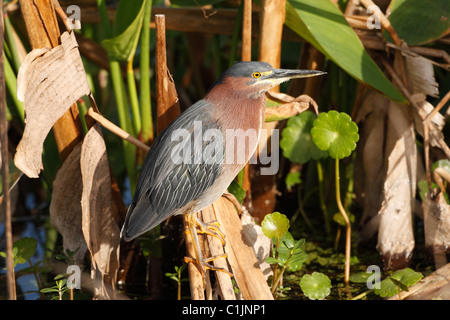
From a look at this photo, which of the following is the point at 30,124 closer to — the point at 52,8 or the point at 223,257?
the point at 52,8

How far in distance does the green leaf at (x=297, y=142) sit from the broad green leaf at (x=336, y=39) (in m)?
0.38

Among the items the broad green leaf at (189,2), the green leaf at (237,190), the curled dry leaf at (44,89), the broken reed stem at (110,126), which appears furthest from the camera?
the broad green leaf at (189,2)

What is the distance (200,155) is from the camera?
2215 mm

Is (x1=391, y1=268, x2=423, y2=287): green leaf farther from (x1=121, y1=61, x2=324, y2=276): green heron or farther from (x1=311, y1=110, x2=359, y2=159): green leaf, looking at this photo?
(x1=121, y1=61, x2=324, y2=276): green heron

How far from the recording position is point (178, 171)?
224 centimetres

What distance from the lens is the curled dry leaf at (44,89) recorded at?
2135mm

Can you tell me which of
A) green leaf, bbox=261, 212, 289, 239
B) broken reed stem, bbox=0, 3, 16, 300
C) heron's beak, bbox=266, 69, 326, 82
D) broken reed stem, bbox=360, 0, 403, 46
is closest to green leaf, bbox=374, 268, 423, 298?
green leaf, bbox=261, 212, 289, 239

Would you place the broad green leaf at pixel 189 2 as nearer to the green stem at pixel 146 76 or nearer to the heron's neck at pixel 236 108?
the green stem at pixel 146 76

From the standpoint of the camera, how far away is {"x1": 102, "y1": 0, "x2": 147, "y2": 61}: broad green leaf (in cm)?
239

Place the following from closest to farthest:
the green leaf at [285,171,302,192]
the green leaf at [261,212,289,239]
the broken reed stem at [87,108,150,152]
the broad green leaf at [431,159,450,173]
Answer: the green leaf at [261,212,289,239]
the broken reed stem at [87,108,150,152]
the broad green leaf at [431,159,450,173]
the green leaf at [285,171,302,192]

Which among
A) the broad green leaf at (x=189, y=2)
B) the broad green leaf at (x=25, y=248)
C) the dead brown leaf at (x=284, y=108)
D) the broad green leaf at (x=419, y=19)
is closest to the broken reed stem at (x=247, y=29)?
the dead brown leaf at (x=284, y=108)

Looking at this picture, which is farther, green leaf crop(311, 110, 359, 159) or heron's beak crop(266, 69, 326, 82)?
green leaf crop(311, 110, 359, 159)

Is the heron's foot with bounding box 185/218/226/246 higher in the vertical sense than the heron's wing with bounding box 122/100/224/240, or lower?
lower

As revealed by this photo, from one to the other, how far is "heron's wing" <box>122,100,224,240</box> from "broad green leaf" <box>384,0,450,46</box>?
107cm
